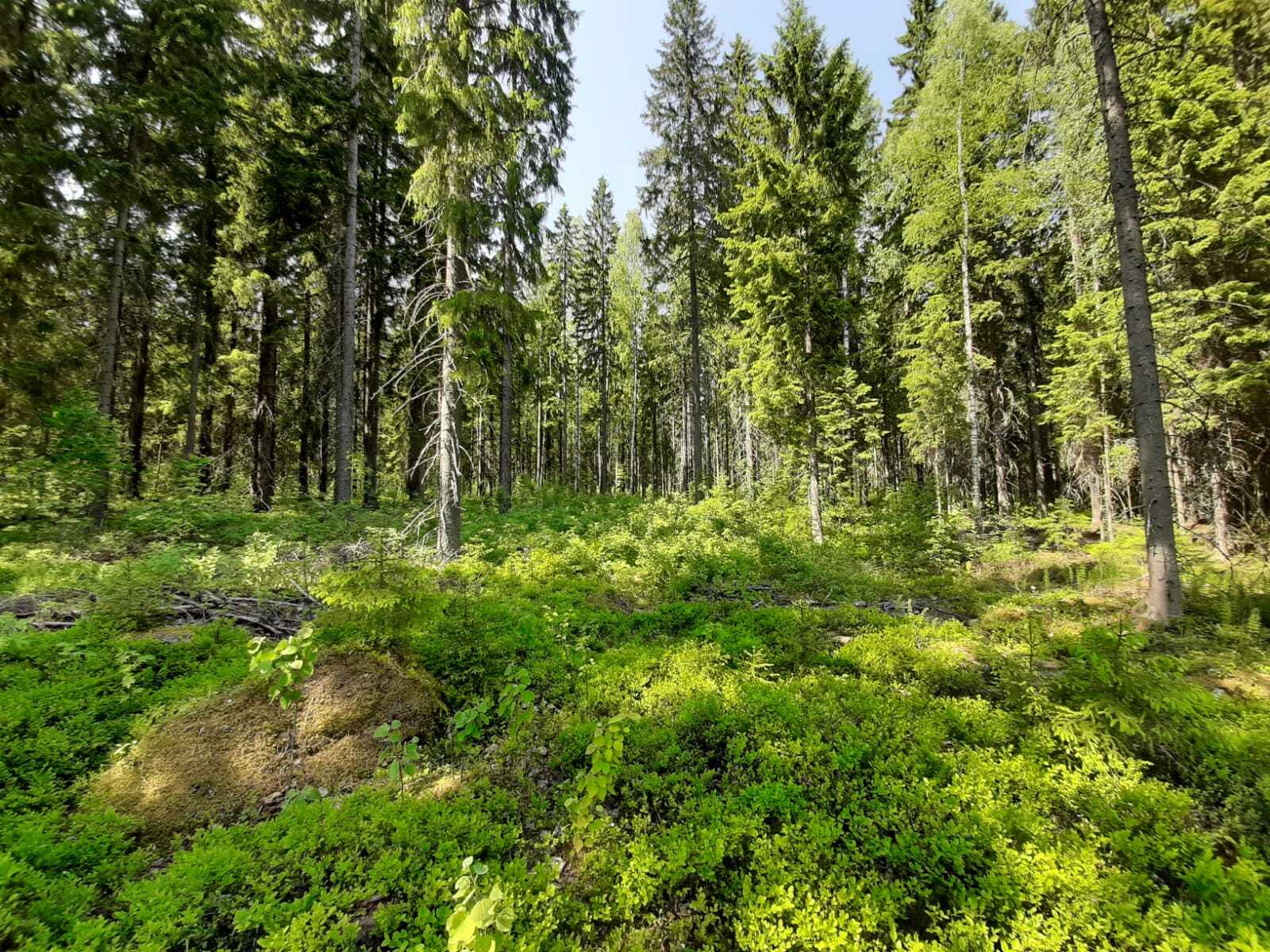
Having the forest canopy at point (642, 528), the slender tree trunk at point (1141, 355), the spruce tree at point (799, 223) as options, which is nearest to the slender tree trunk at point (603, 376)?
the forest canopy at point (642, 528)

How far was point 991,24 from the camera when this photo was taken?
1441 centimetres

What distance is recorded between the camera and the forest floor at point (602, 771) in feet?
8.32

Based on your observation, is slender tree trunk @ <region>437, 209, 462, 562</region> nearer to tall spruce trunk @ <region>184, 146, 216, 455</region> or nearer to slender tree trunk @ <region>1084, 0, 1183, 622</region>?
tall spruce trunk @ <region>184, 146, 216, 455</region>

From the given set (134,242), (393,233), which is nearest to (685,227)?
(393,233)

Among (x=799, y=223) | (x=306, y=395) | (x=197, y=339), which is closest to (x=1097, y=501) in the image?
(x=799, y=223)

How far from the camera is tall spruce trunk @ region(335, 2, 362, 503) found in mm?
12250

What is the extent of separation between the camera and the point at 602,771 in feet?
10.2

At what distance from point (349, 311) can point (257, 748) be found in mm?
11585

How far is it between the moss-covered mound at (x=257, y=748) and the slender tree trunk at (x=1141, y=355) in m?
9.34

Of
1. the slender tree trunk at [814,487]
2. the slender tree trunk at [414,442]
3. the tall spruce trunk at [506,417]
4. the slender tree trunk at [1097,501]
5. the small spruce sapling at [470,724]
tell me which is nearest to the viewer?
the small spruce sapling at [470,724]

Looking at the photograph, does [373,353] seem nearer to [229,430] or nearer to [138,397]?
[138,397]

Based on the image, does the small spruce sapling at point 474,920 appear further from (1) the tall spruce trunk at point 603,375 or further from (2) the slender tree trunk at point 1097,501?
(1) the tall spruce trunk at point 603,375

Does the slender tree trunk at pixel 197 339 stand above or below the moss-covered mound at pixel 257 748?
above

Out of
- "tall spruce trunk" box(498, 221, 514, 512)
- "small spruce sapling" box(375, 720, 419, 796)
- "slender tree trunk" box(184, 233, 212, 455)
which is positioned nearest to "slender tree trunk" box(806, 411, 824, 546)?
"tall spruce trunk" box(498, 221, 514, 512)
